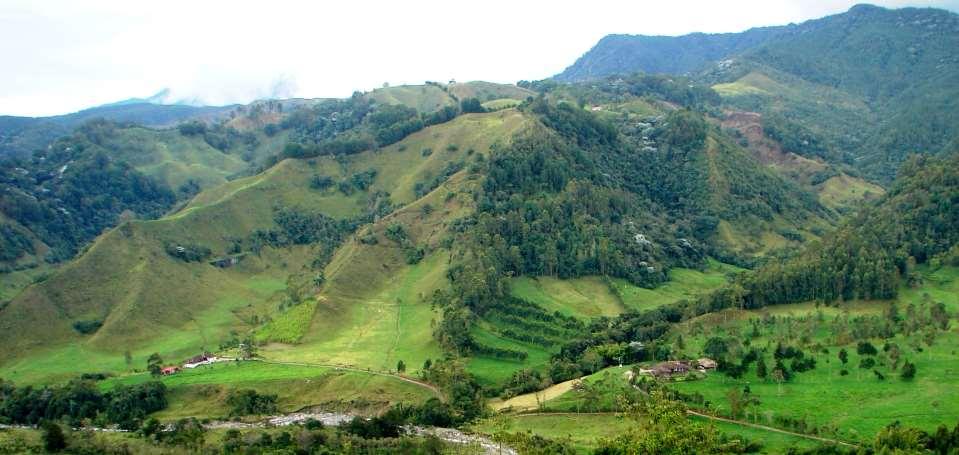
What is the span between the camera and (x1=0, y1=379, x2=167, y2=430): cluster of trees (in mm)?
89375

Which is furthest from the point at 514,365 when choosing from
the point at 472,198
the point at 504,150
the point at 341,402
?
the point at 504,150

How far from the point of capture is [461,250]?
395ft

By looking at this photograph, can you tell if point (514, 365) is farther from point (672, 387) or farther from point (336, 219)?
point (336, 219)

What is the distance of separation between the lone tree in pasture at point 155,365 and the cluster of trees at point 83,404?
18.0ft

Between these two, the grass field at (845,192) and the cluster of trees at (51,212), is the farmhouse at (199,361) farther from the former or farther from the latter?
the grass field at (845,192)

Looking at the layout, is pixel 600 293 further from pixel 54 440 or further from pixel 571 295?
pixel 54 440

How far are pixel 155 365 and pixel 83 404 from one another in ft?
34.0

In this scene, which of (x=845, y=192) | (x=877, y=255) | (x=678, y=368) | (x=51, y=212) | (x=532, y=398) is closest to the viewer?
(x=678, y=368)

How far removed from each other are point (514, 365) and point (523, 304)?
14829 millimetres

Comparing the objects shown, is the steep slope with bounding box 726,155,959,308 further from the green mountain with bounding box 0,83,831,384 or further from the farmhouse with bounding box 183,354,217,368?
the farmhouse with bounding box 183,354,217,368

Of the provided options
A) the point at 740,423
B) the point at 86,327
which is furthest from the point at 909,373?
the point at 86,327

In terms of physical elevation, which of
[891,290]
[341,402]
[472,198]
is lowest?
[341,402]

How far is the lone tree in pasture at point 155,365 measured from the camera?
98.4 meters

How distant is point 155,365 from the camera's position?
99312 millimetres
